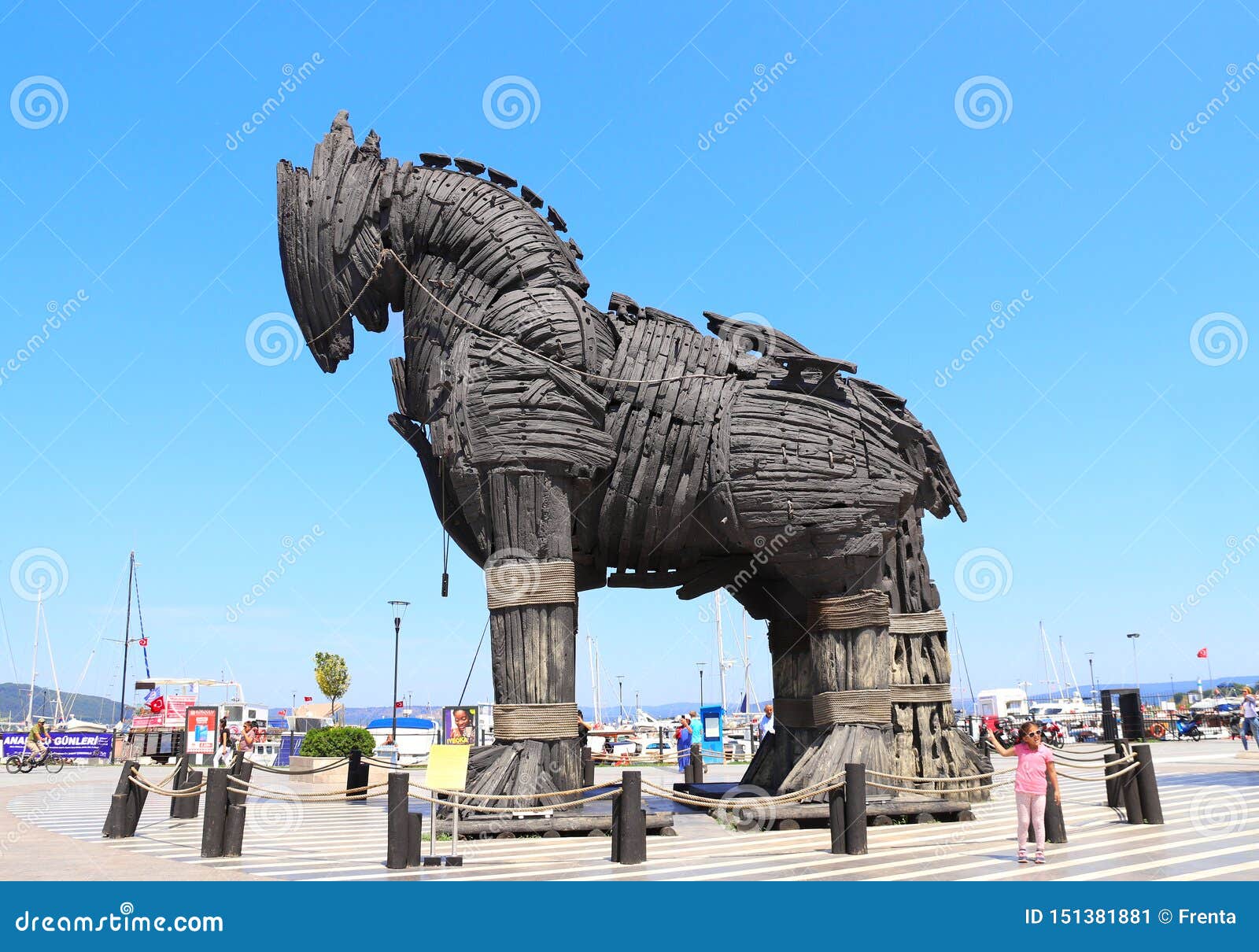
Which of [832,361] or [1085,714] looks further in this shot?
[1085,714]

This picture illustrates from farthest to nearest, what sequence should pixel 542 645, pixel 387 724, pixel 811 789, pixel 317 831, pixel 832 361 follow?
pixel 387 724, pixel 832 361, pixel 317 831, pixel 542 645, pixel 811 789

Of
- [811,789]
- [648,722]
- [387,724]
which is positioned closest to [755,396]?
[811,789]

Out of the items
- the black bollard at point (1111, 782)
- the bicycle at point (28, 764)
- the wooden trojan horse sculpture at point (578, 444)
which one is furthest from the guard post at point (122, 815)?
the bicycle at point (28, 764)

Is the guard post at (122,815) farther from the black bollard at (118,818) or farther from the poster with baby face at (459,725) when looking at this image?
the poster with baby face at (459,725)

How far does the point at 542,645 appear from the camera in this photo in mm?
8500

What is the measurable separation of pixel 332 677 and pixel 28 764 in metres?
31.7

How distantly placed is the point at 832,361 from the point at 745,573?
7.16 feet

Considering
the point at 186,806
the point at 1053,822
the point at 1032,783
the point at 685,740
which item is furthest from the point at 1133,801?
the point at 685,740

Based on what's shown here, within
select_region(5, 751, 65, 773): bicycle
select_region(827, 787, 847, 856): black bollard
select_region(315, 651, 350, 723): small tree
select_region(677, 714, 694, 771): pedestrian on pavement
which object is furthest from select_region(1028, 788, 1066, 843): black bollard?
select_region(315, 651, 350, 723): small tree

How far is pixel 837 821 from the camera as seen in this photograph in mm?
7426

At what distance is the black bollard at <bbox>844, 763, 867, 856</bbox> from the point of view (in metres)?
7.25

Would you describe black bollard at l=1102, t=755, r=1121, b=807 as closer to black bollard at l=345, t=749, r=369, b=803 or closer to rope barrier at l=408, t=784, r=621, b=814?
rope barrier at l=408, t=784, r=621, b=814

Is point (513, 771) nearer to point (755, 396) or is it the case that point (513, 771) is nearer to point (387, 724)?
point (755, 396)

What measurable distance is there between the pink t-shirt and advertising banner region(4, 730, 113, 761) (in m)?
25.1
